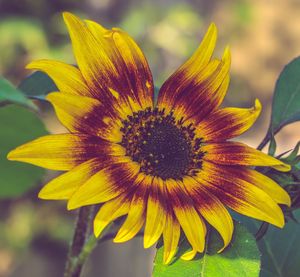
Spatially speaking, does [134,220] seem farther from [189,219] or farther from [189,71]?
[189,71]

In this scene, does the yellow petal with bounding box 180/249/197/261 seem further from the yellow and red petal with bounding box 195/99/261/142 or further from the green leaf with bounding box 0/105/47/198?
the green leaf with bounding box 0/105/47/198

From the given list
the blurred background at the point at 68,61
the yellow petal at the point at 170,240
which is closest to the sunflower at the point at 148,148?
the yellow petal at the point at 170,240

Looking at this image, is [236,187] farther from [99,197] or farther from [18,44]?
[18,44]

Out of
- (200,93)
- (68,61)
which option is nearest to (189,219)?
(200,93)

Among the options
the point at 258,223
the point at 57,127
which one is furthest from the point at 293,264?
the point at 57,127

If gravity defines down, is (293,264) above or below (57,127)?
below

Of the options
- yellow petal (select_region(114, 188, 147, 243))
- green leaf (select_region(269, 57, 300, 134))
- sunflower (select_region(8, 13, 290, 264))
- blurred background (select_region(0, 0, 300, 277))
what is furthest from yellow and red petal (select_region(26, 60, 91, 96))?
blurred background (select_region(0, 0, 300, 277))

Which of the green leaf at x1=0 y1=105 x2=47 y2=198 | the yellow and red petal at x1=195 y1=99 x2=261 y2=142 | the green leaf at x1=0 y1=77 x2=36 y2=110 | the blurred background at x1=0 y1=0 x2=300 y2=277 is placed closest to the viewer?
the green leaf at x1=0 y1=77 x2=36 y2=110
